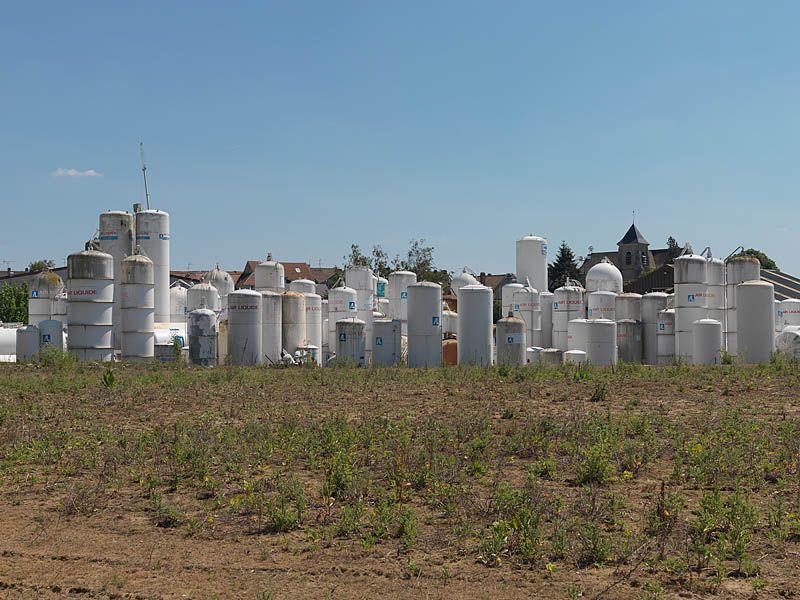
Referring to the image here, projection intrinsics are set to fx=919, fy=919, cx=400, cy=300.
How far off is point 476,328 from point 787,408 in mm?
14671

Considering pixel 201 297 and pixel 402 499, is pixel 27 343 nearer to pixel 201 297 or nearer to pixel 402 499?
pixel 201 297

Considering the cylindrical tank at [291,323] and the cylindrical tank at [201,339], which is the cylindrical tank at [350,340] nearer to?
the cylindrical tank at [291,323]

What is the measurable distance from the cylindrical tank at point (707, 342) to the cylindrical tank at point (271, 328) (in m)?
13.4

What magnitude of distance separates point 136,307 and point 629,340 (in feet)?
55.2

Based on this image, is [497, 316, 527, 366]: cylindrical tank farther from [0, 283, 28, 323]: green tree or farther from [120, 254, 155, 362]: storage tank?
[0, 283, 28, 323]: green tree

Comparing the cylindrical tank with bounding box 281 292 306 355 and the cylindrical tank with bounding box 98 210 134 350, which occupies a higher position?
the cylindrical tank with bounding box 98 210 134 350

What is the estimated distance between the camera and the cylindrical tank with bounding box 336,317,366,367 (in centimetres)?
2956

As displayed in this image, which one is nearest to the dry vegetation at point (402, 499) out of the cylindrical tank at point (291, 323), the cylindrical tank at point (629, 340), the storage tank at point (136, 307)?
the storage tank at point (136, 307)

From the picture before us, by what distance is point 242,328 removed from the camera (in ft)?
91.4

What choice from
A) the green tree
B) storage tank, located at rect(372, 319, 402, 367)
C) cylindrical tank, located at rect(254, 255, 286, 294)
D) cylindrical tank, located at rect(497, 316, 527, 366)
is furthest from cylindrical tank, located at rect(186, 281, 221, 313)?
the green tree

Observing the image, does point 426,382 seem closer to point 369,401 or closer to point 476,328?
point 369,401

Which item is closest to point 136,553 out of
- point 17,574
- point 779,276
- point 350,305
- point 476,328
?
point 17,574

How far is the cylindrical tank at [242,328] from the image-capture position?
27844 mm

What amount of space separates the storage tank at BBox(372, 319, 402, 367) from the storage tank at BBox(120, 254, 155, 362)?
7385mm
